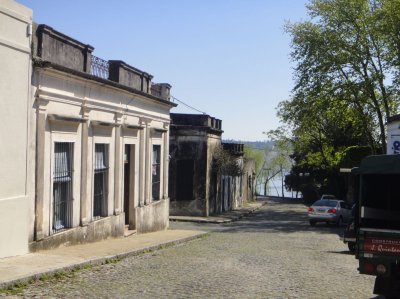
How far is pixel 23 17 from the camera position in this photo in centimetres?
1119

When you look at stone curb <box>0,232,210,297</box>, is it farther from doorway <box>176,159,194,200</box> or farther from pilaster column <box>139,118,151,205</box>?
doorway <box>176,159,194,200</box>

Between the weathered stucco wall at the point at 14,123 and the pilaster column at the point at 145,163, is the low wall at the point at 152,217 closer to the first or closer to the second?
the pilaster column at the point at 145,163

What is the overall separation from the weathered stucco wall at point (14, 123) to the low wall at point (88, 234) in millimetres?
918

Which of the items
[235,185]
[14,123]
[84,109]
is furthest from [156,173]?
[235,185]

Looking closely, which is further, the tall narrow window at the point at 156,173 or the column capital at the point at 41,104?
the tall narrow window at the point at 156,173

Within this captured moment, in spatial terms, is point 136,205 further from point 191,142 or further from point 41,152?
point 191,142

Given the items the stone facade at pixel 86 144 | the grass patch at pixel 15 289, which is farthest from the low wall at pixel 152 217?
the grass patch at pixel 15 289

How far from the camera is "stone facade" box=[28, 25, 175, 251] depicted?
1223 cm

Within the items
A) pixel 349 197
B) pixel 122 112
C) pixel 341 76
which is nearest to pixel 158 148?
pixel 122 112

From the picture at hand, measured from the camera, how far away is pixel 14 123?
36.0ft

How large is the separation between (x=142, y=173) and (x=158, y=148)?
101 inches

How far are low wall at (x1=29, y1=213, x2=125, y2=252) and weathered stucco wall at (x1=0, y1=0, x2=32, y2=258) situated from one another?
92 centimetres

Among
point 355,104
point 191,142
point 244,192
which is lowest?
point 244,192

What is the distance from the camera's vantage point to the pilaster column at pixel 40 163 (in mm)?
12008
